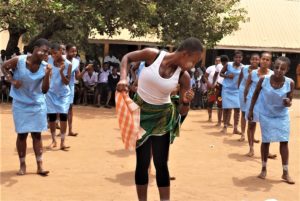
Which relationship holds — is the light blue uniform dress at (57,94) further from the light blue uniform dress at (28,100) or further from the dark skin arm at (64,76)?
the light blue uniform dress at (28,100)

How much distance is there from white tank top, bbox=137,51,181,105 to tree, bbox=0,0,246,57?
30.4 ft

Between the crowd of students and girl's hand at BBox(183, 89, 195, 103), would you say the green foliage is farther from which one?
girl's hand at BBox(183, 89, 195, 103)

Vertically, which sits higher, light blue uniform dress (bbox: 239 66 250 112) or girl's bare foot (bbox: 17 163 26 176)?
light blue uniform dress (bbox: 239 66 250 112)

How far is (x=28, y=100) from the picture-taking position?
19.9ft

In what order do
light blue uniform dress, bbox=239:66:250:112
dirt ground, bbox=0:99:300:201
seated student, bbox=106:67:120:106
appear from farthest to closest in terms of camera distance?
seated student, bbox=106:67:120:106
light blue uniform dress, bbox=239:66:250:112
dirt ground, bbox=0:99:300:201

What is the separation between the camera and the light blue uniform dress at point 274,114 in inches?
250

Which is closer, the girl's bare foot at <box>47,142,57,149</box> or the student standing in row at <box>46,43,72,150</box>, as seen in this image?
the student standing in row at <box>46,43,72,150</box>

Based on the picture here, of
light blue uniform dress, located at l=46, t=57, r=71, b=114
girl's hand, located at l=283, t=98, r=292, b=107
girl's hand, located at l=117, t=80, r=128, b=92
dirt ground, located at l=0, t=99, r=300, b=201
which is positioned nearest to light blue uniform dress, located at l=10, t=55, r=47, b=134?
dirt ground, located at l=0, t=99, r=300, b=201

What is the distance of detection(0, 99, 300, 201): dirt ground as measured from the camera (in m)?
5.59

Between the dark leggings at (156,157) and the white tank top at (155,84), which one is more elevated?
the white tank top at (155,84)

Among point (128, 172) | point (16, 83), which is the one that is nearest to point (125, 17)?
point (128, 172)

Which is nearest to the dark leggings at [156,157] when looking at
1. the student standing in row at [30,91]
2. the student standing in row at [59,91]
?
the student standing in row at [30,91]

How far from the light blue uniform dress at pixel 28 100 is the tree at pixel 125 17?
7353mm

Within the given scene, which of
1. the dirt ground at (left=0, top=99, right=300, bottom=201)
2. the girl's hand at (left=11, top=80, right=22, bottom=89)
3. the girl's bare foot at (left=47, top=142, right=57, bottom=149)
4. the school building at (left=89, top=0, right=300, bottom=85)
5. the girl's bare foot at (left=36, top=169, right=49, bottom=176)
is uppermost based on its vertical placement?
the school building at (left=89, top=0, right=300, bottom=85)
